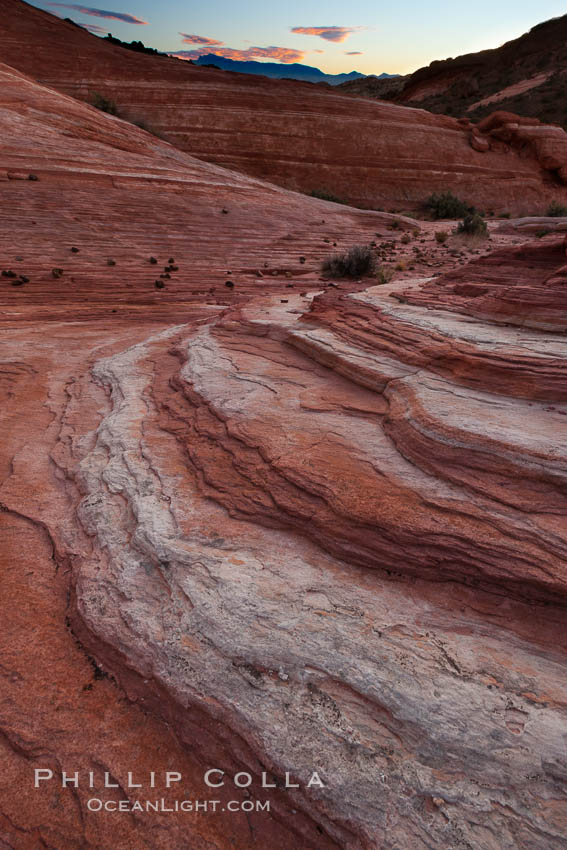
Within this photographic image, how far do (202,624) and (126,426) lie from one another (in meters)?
3.24

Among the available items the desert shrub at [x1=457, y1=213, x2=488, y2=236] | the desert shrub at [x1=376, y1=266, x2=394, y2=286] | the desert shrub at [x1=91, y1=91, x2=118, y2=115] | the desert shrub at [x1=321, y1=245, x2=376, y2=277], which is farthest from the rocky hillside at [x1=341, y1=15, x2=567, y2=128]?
the desert shrub at [x1=376, y1=266, x2=394, y2=286]

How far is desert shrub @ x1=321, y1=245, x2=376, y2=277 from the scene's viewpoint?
49.2 ft

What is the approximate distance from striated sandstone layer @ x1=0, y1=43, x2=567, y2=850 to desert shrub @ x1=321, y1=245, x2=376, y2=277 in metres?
8.09

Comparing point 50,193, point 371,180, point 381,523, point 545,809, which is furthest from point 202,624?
point 371,180

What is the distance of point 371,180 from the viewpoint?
33531mm

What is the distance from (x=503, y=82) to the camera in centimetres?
6103

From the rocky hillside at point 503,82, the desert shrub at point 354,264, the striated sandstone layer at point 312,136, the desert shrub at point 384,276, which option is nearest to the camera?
the desert shrub at point 384,276

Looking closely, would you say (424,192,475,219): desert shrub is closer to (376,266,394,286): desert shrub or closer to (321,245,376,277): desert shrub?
(321,245,376,277): desert shrub

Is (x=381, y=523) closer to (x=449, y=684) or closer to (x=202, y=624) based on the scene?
(x=449, y=684)

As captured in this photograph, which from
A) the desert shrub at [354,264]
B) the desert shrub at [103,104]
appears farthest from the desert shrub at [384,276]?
the desert shrub at [103,104]

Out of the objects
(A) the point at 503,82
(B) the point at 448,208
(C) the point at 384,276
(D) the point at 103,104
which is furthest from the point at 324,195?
(A) the point at 503,82

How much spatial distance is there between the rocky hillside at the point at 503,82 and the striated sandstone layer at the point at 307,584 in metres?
53.5

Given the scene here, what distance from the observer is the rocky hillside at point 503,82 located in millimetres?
49500

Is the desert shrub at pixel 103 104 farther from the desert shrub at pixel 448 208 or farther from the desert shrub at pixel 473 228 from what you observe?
the desert shrub at pixel 473 228
